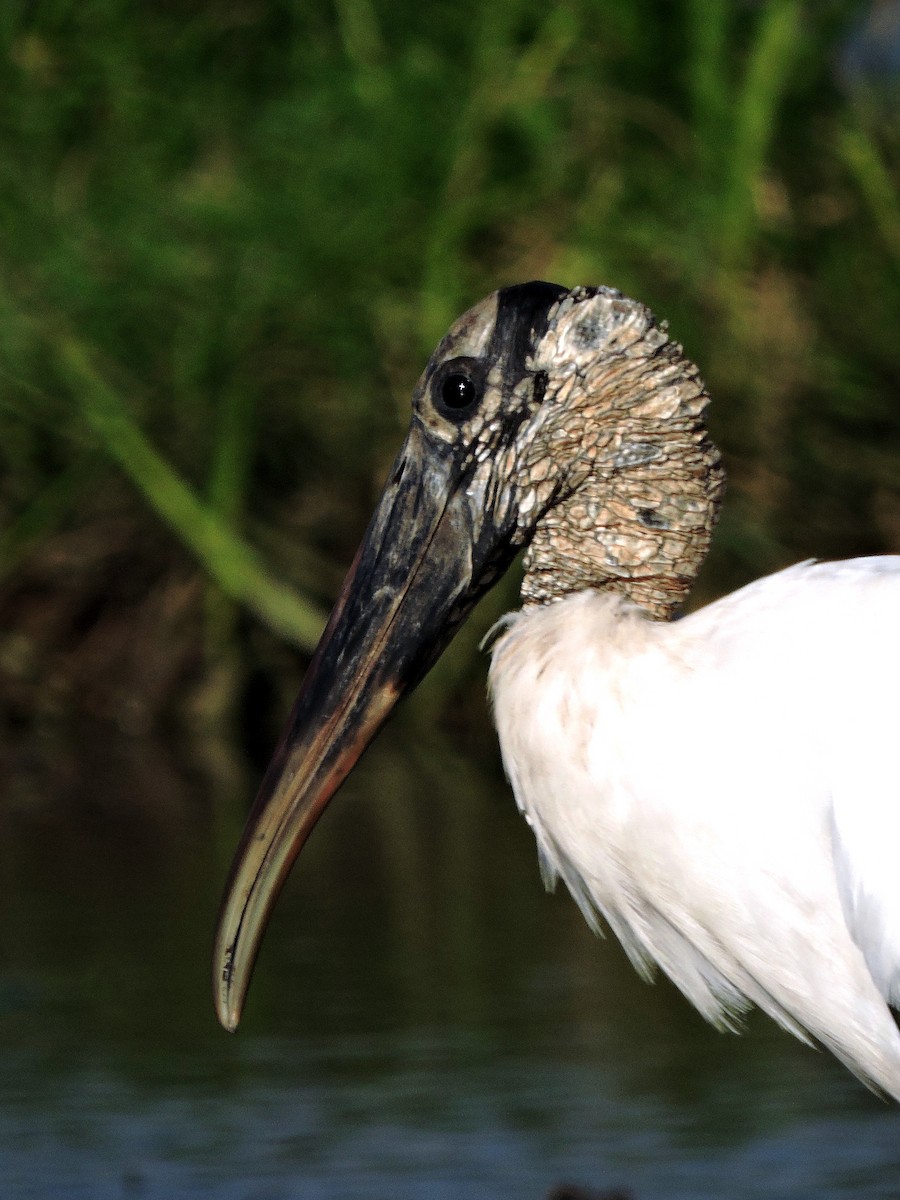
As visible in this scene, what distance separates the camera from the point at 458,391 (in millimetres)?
4129

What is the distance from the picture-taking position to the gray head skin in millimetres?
4074

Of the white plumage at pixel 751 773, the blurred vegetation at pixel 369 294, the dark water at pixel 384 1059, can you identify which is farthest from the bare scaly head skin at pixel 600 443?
the blurred vegetation at pixel 369 294

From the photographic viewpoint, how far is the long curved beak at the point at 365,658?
408 centimetres

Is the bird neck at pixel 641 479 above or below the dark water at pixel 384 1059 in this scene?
above

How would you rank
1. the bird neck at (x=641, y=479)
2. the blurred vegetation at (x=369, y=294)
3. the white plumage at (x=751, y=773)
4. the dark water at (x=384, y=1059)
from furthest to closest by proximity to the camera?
1. the blurred vegetation at (x=369, y=294)
2. the dark water at (x=384, y=1059)
3. the bird neck at (x=641, y=479)
4. the white plumage at (x=751, y=773)

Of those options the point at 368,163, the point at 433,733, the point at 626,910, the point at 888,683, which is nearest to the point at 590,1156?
the point at 626,910

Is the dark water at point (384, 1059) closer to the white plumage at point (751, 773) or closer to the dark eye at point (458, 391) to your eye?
the white plumage at point (751, 773)

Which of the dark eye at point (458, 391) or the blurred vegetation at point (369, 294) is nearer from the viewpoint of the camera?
the dark eye at point (458, 391)

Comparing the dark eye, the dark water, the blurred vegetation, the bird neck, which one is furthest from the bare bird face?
the blurred vegetation

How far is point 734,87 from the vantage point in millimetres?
10508

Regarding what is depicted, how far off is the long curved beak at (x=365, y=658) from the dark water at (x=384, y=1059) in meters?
0.70

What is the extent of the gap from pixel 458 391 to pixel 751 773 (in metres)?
0.82

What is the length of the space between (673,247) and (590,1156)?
581 cm

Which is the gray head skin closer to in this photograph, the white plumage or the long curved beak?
the long curved beak
